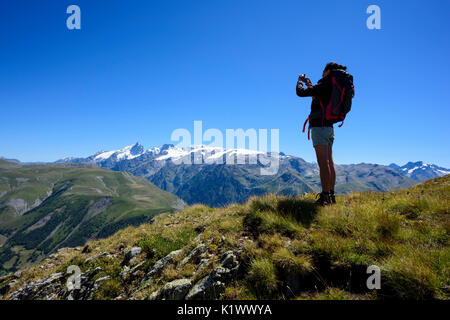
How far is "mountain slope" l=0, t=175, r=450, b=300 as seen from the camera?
3395 mm

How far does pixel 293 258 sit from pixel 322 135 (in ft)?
14.1

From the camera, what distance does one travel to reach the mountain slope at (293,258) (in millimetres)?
3395

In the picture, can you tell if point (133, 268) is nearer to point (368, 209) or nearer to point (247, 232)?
point (247, 232)

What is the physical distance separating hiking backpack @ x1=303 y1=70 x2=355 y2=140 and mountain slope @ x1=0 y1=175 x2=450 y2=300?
3.00 meters

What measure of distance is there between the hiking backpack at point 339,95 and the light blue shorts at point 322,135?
1.20 ft

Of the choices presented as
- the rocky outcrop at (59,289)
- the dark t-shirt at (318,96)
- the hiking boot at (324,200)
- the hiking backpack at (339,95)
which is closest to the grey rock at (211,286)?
the hiking boot at (324,200)

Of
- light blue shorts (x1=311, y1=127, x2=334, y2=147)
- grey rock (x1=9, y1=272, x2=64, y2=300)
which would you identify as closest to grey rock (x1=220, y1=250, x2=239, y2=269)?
light blue shorts (x1=311, y1=127, x2=334, y2=147)

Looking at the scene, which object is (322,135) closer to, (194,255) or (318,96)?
(318,96)

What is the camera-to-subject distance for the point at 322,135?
6855 millimetres

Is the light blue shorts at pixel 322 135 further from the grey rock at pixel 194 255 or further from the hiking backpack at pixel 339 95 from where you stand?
the grey rock at pixel 194 255

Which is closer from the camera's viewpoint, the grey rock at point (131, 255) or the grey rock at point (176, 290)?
the grey rock at point (176, 290)
